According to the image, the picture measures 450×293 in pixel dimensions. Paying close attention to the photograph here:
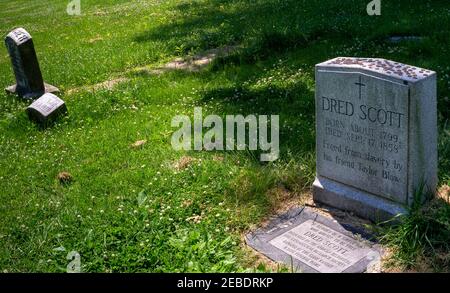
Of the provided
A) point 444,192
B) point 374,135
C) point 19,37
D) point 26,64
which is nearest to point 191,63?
point 26,64

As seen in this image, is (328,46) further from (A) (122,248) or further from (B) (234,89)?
(A) (122,248)

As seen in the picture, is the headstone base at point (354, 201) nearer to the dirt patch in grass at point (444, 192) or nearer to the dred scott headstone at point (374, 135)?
the dred scott headstone at point (374, 135)

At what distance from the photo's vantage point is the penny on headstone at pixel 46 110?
32.2ft

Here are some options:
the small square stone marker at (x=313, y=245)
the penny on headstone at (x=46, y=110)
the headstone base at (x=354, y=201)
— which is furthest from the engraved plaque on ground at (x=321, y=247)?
the penny on headstone at (x=46, y=110)

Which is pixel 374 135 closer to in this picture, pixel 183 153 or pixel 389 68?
pixel 389 68

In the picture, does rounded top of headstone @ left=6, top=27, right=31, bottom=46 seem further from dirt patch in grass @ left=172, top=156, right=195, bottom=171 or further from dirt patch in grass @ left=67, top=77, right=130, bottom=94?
dirt patch in grass @ left=172, top=156, right=195, bottom=171

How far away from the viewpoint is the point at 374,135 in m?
5.70

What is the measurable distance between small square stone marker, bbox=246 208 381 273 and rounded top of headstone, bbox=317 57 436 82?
1.70 m

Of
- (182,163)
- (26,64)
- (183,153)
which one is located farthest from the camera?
(26,64)

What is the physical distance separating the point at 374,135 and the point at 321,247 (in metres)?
1.31

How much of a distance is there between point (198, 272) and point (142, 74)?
818 cm

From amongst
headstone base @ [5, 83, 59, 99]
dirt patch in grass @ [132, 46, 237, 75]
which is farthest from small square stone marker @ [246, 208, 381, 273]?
headstone base @ [5, 83, 59, 99]

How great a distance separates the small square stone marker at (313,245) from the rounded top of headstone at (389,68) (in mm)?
1700

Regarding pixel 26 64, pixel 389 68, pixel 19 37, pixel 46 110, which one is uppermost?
pixel 389 68
